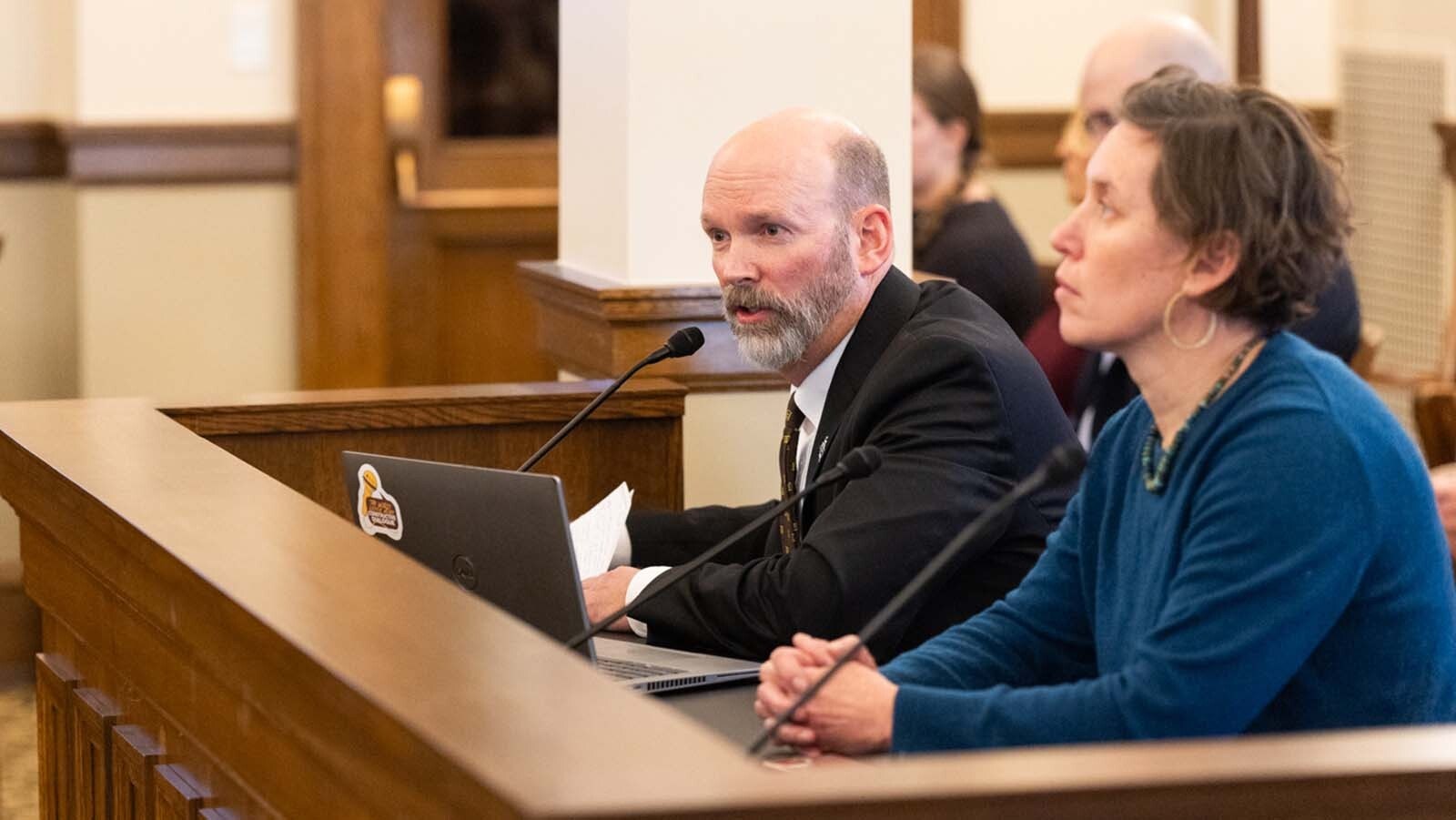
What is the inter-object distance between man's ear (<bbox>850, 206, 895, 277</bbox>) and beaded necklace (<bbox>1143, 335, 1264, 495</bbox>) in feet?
2.74

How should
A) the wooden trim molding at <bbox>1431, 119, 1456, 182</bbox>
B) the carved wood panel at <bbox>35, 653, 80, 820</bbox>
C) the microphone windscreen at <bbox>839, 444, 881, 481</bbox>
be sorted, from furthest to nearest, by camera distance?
1. the wooden trim molding at <bbox>1431, 119, 1456, 182</bbox>
2. the carved wood panel at <bbox>35, 653, 80, 820</bbox>
3. the microphone windscreen at <bbox>839, 444, 881, 481</bbox>

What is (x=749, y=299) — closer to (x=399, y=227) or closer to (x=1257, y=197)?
(x=1257, y=197)

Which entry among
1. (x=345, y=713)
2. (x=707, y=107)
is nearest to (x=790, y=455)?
(x=707, y=107)

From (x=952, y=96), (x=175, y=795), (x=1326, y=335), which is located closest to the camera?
(x=175, y=795)

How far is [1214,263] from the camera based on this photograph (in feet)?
→ 6.61

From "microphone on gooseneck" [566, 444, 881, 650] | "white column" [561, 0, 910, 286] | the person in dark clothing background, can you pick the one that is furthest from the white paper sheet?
the person in dark clothing background

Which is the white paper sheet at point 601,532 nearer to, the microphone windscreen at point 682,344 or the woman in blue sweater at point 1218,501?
the microphone windscreen at point 682,344

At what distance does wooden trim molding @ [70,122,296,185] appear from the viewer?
5.54 meters

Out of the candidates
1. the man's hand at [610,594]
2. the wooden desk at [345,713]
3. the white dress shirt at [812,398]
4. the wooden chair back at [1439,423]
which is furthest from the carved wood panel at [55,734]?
the wooden chair back at [1439,423]

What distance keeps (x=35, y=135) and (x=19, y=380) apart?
613mm

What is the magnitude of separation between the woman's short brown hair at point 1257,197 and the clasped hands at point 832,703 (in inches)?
17.9

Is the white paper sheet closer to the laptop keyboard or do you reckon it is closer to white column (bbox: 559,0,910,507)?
the laptop keyboard

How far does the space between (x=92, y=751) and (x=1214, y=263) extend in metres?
1.42

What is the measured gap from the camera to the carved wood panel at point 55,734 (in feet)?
9.05
